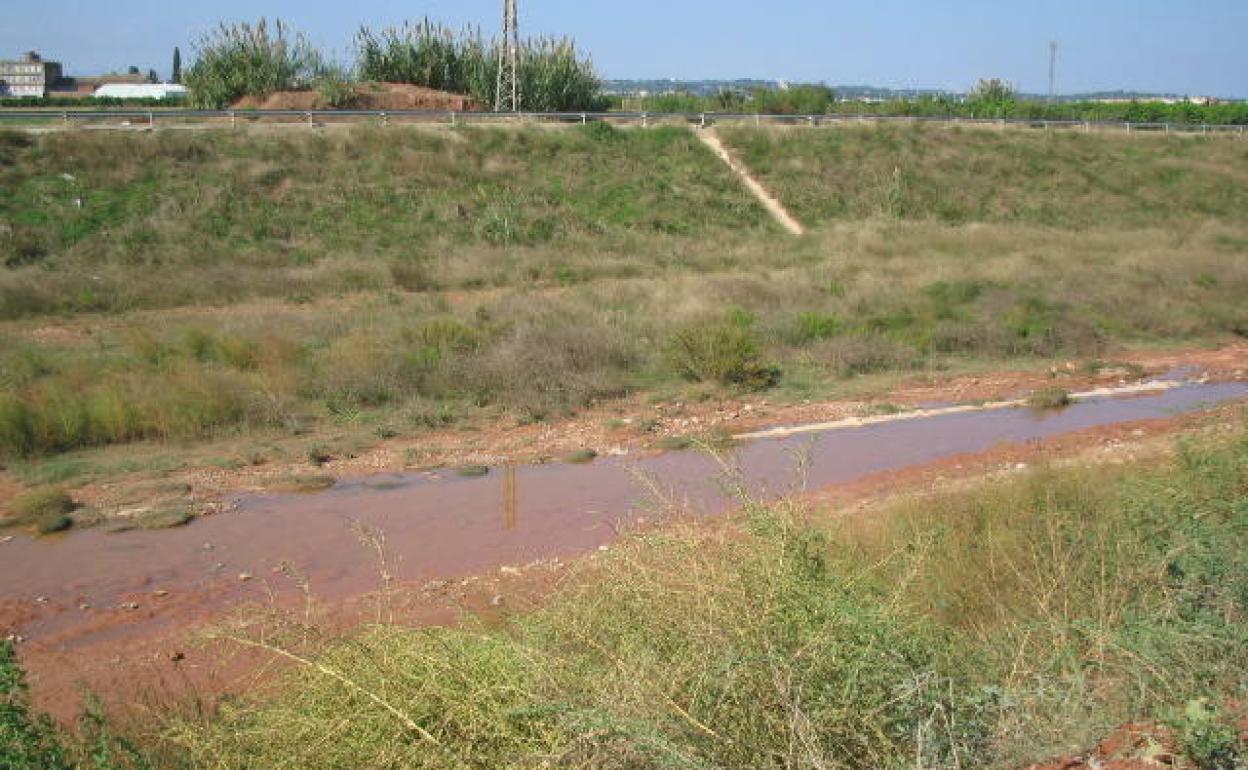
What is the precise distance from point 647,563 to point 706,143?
1684 inches

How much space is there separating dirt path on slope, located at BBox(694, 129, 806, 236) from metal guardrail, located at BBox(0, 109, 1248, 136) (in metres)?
1.91

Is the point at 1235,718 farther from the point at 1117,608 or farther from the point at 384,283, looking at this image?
the point at 384,283

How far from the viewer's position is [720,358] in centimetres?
2042

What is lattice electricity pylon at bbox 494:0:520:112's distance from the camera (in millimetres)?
50875

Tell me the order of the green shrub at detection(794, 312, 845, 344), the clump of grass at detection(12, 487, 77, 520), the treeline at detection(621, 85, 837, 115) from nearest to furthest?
the clump of grass at detection(12, 487, 77, 520)
the green shrub at detection(794, 312, 845, 344)
the treeline at detection(621, 85, 837, 115)

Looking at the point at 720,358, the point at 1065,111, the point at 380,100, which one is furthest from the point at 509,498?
the point at 1065,111

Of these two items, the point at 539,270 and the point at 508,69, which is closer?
the point at 539,270

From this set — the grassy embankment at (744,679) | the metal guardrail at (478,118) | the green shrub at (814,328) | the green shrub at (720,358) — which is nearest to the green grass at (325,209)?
the metal guardrail at (478,118)

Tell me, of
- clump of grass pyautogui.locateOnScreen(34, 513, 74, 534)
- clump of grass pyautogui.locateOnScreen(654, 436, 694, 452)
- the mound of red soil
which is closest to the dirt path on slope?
the mound of red soil

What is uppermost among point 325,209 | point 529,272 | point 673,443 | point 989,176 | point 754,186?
point 989,176

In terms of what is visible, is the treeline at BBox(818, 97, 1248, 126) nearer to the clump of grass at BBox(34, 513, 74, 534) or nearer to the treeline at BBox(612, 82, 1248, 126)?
the treeline at BBox(612, 82, 1248, 126)

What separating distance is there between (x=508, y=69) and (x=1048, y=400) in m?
40.4

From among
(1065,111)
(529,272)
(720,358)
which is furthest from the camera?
(1065,111)

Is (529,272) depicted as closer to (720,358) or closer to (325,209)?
(325,209)
